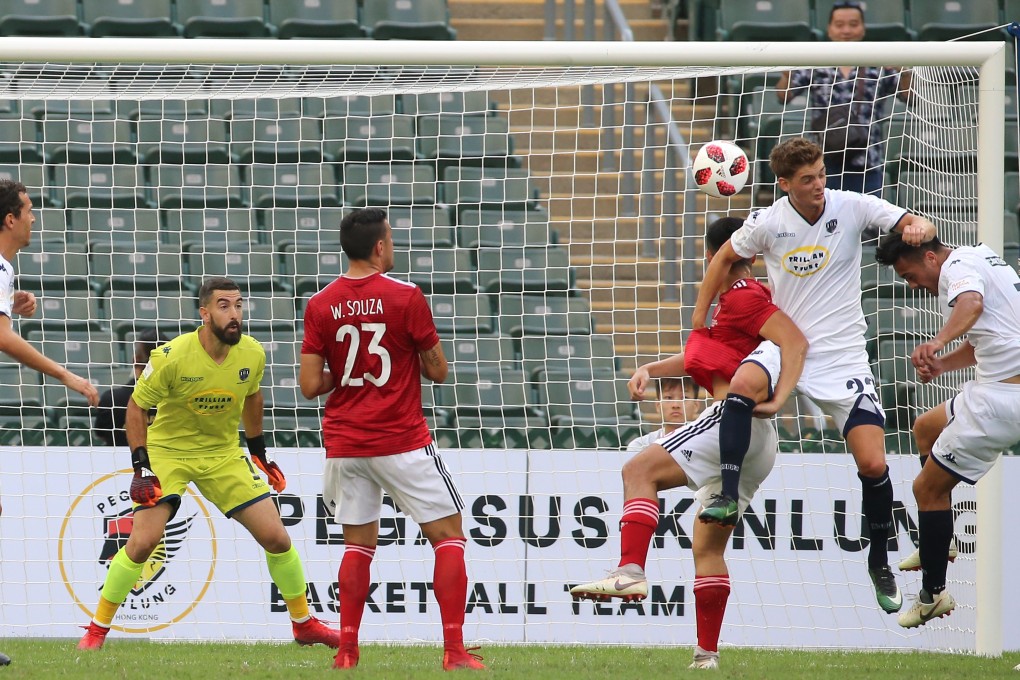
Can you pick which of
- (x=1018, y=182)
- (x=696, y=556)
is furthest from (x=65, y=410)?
(x=1018, y=182)

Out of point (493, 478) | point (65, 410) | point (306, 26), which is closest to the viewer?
point (493, 478)

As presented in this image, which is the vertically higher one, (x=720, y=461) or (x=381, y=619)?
(x=720, y=461)

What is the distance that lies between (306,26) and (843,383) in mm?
7195

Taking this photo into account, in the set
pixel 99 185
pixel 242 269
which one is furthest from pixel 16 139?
pixel 242 269

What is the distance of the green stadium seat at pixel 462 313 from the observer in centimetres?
897

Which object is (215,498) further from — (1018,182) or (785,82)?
(1018,182)

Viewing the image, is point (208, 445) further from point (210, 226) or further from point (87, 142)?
point (87, 142)

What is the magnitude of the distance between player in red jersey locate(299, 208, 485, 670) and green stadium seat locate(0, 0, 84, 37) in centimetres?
704

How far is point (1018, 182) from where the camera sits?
33.3ft

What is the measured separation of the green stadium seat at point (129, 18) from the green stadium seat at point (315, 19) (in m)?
1.00

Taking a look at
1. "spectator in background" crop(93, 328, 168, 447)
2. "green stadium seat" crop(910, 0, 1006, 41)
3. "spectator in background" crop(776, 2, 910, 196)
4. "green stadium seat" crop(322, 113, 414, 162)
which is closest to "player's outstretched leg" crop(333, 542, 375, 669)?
"spectator in background" crop(93, 328, 168, 447)

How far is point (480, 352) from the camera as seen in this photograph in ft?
30.5

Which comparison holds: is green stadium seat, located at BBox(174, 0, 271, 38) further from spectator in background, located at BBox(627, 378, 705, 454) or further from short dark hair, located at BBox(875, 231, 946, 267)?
short dark hair, located at BBox(875, 231, 946, 267)

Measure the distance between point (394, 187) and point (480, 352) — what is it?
152cm
